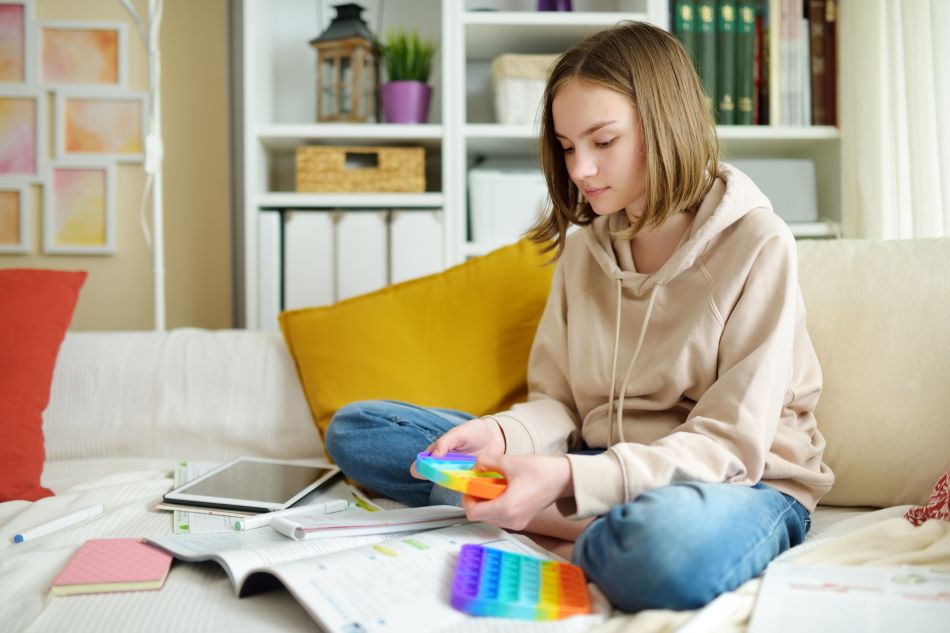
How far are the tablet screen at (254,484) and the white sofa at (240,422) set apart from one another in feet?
0.19

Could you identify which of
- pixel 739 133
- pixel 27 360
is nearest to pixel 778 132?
pixel 739 133

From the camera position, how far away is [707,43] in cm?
179

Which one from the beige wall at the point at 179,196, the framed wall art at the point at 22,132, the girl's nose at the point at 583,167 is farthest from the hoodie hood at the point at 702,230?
the framed wall art at the point at 22,132

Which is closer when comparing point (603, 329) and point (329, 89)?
point (603, 329)

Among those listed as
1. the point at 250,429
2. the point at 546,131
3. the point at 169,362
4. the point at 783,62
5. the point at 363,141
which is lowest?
the point at 250,429

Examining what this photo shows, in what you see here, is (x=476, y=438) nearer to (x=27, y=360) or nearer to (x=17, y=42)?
(x=27, y=360)

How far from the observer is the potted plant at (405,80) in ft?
5.97

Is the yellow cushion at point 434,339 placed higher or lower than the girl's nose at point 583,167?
lower

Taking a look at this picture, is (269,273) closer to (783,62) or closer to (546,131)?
(546,131)

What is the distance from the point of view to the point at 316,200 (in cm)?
179

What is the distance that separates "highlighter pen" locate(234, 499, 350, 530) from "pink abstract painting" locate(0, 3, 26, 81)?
1.41 meters

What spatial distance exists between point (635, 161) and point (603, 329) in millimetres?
229

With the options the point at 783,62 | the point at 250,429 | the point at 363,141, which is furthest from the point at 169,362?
the point at 783,62

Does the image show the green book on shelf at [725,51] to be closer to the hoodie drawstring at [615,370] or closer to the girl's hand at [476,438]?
the hoodie drawstring at [615,370]
